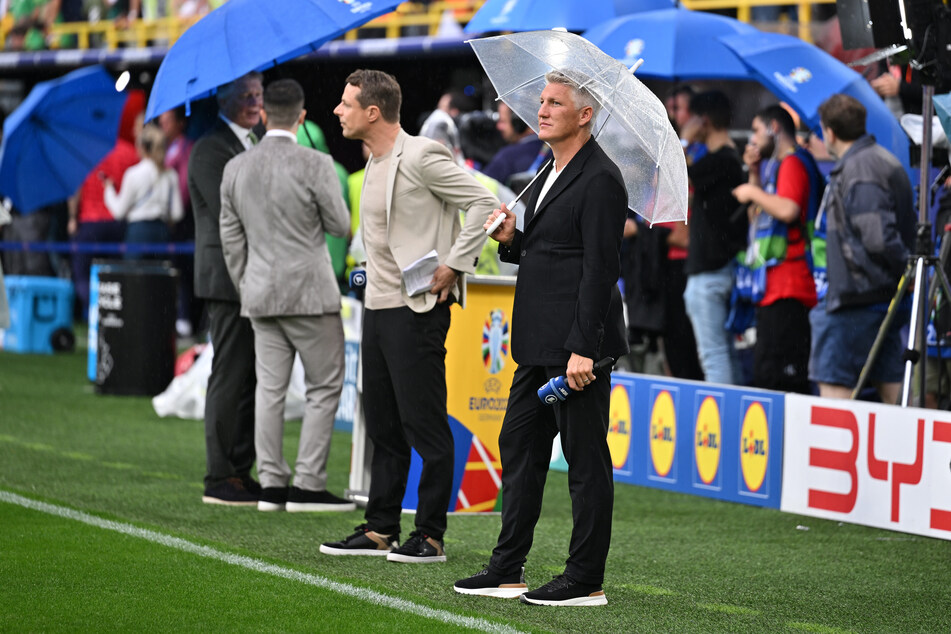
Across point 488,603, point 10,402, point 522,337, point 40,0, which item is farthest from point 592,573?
point 40,0

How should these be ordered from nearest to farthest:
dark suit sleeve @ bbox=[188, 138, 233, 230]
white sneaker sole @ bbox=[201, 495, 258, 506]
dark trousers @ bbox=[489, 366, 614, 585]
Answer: dark trousers @ bbox=[489, 366, 614, 585] → white sneaker sole @ bbox=[201, 495, 258, 506] → dark suit sleeve @ bbox=[188, 138, 233, 230]

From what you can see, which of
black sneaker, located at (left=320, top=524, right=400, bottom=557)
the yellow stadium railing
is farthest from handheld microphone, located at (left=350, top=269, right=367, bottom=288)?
the yellow stadium railing

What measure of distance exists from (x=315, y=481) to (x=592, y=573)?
2.50m

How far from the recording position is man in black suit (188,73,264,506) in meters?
7.88

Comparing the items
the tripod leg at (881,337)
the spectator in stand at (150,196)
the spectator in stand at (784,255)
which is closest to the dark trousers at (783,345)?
the spectator in stand at (784,255)

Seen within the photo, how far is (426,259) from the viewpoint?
249 inches

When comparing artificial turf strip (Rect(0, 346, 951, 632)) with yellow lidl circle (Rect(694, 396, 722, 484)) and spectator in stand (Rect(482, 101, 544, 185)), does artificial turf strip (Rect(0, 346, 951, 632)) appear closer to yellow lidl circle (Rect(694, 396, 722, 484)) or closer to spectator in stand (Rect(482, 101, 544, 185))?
yellow lidl circle (Rect(694, 396, 722, 484))

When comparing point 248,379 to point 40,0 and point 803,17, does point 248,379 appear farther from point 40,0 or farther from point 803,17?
point 40,0

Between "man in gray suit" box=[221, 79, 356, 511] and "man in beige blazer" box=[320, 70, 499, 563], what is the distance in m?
0.91

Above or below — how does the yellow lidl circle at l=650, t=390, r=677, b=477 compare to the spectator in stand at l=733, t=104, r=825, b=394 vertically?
below

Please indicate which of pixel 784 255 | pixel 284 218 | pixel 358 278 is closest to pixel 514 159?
pixel 784 255

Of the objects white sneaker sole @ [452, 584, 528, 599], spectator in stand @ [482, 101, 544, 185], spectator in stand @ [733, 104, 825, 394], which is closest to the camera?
white sneaker sole @ [452, 584, 528, 599]

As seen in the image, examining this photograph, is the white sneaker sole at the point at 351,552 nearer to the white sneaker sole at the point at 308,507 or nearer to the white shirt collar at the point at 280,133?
the white sneaker sole at the point at 308,507

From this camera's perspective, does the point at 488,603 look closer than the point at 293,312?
Yes
